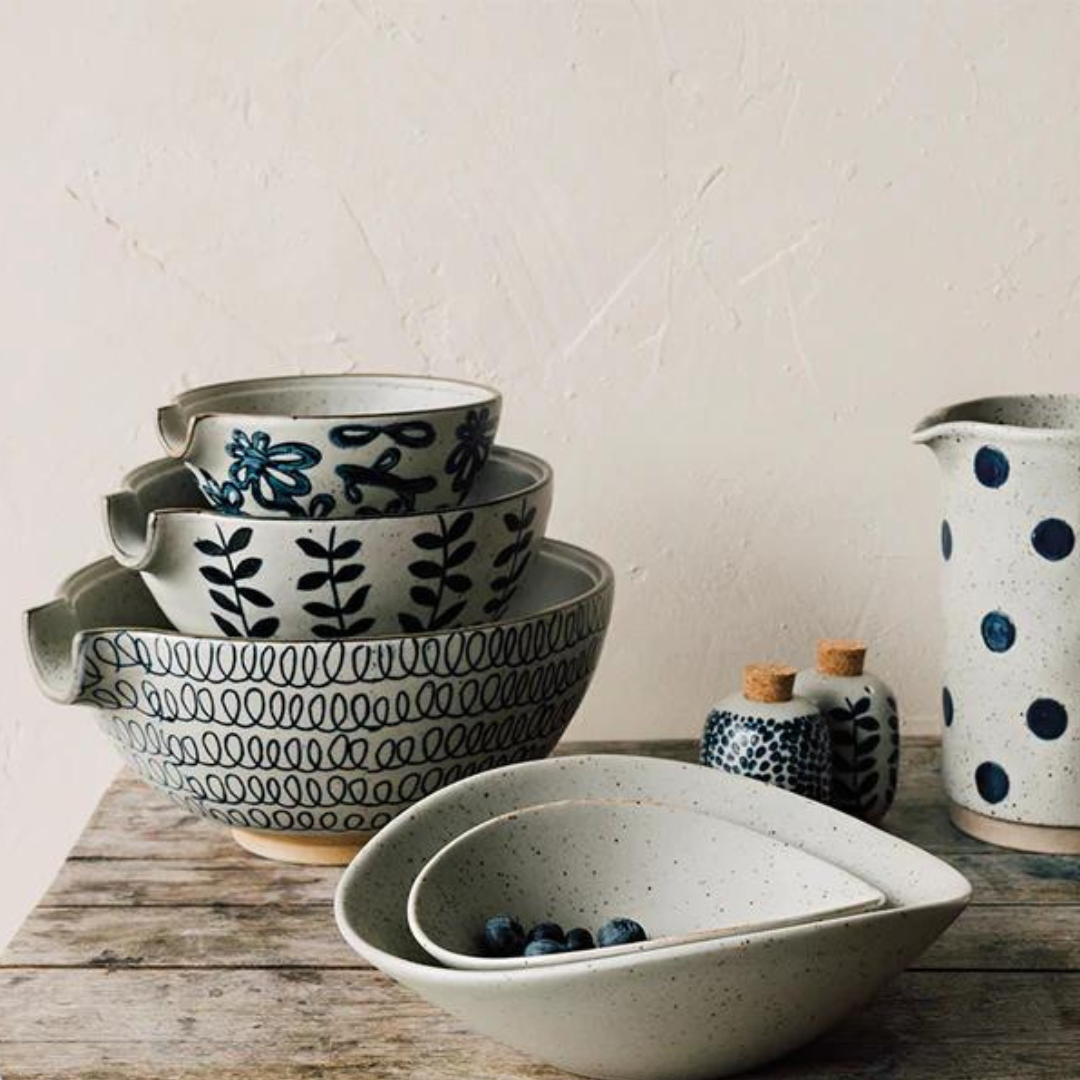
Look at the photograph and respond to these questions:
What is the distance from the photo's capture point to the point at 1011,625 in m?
0.85

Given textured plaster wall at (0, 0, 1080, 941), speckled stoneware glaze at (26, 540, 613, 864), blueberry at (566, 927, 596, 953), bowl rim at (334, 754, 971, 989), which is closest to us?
bowl rim at (334, 754, 971, 989)

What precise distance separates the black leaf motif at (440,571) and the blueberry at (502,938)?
17 cm

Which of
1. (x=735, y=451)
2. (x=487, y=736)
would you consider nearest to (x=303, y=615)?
(x=487, y=736)

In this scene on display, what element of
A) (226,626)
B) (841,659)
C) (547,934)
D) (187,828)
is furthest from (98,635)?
(841,659)

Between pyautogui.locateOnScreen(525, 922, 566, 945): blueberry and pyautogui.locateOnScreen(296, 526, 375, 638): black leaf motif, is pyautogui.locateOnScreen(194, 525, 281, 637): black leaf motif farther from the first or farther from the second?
pyautogui.locateOnScreen(525, 922, 566, 945): blueberry

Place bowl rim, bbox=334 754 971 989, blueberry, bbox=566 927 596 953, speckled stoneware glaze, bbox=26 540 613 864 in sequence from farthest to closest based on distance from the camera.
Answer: speckled stoneware glaze, bbox=26 540 613 864 → blueberry, bbox=566 927 596 953 → bowl rim, bbox=334 754 971 989

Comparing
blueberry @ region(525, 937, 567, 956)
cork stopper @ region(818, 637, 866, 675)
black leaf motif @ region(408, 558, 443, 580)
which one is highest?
black leaf motif @ region(408, 558, 443, 580)

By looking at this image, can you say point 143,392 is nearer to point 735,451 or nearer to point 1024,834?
point 735,451

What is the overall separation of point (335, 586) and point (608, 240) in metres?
0.37

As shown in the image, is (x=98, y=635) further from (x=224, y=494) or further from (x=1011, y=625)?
(x=1011, y=625)

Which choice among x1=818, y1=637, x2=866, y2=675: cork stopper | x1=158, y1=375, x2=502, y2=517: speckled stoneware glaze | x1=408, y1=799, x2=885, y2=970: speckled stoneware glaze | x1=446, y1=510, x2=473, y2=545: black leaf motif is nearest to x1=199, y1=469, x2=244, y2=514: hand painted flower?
x1=158, y1=375, x2=502, y2=517: speckled stoneware glaze

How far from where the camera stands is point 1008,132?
1.09 metres

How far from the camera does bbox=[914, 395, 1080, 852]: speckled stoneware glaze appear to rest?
2.72 feet

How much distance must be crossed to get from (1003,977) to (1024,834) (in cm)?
15
